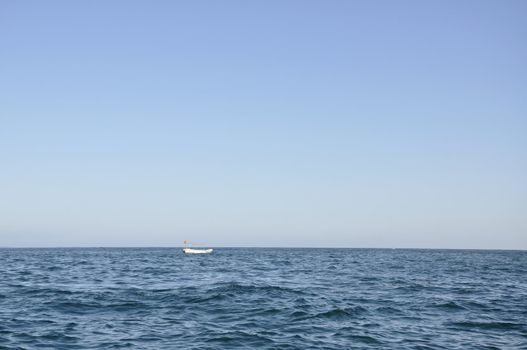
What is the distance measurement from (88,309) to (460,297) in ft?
79.6

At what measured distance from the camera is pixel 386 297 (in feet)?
109

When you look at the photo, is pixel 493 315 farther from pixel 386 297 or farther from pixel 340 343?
pixel 340 343

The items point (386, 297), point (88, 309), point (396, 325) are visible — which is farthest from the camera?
point (386, 297)

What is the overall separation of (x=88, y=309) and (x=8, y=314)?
3.86 metres

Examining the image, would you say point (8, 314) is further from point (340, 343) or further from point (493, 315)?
point (493, 315)

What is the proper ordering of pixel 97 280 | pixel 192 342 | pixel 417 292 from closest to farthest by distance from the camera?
pixel 192 342 → pixel 417 292 → pixel 97 280

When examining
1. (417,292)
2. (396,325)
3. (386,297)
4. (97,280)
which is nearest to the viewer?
(396,325)

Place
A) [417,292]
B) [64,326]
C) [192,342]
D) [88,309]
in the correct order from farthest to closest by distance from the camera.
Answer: [417,292] < [88,309] < [64,326] < [192,342]

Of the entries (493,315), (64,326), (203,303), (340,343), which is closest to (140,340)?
(64,326)

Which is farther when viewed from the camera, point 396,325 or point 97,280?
point 97,280

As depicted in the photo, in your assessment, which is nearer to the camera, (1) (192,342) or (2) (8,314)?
(1) (192,342)

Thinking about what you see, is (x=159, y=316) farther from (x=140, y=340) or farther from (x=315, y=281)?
(x=315, y=281)

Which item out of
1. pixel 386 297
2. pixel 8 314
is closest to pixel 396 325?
pixel 386 297

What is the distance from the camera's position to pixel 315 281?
44.2 metres
